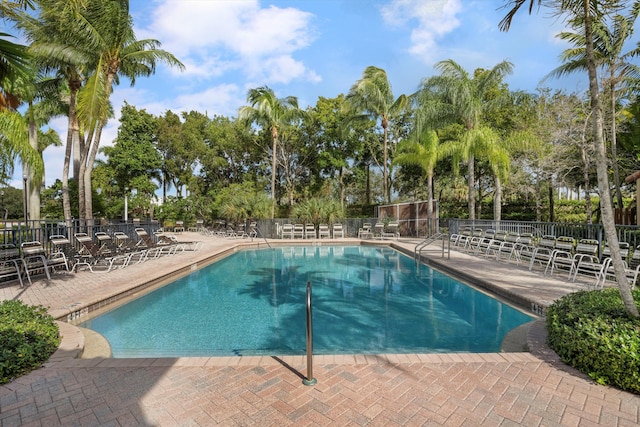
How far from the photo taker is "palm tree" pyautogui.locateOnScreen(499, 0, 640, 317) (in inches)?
134

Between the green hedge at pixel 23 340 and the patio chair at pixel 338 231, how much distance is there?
15.2 m

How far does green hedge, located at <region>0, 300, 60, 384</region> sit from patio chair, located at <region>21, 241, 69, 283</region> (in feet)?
12.5

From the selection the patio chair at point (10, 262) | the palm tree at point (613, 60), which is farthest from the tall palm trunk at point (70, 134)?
the palm tree at point (613, 60)

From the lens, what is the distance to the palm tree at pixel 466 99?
1536 cm

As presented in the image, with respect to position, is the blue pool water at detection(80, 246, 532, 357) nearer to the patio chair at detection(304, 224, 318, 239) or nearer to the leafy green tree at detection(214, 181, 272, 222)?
the patio chair at detection(304, 224, 318, 239)

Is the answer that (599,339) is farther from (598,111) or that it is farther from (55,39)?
(55,39)

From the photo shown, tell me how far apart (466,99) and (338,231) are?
9501 mm

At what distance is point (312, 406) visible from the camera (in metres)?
2.59

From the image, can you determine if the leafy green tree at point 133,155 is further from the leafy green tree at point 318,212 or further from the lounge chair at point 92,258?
the lounge chair at point 92,258

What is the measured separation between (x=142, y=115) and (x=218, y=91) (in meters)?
14.4

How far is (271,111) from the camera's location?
21.0m

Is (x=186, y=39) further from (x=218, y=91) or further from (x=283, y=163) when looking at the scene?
(x=283, y=163)

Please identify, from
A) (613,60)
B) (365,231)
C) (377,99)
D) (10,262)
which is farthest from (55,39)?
(613,60)

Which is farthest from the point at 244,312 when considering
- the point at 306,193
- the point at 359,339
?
the point at 306,193
